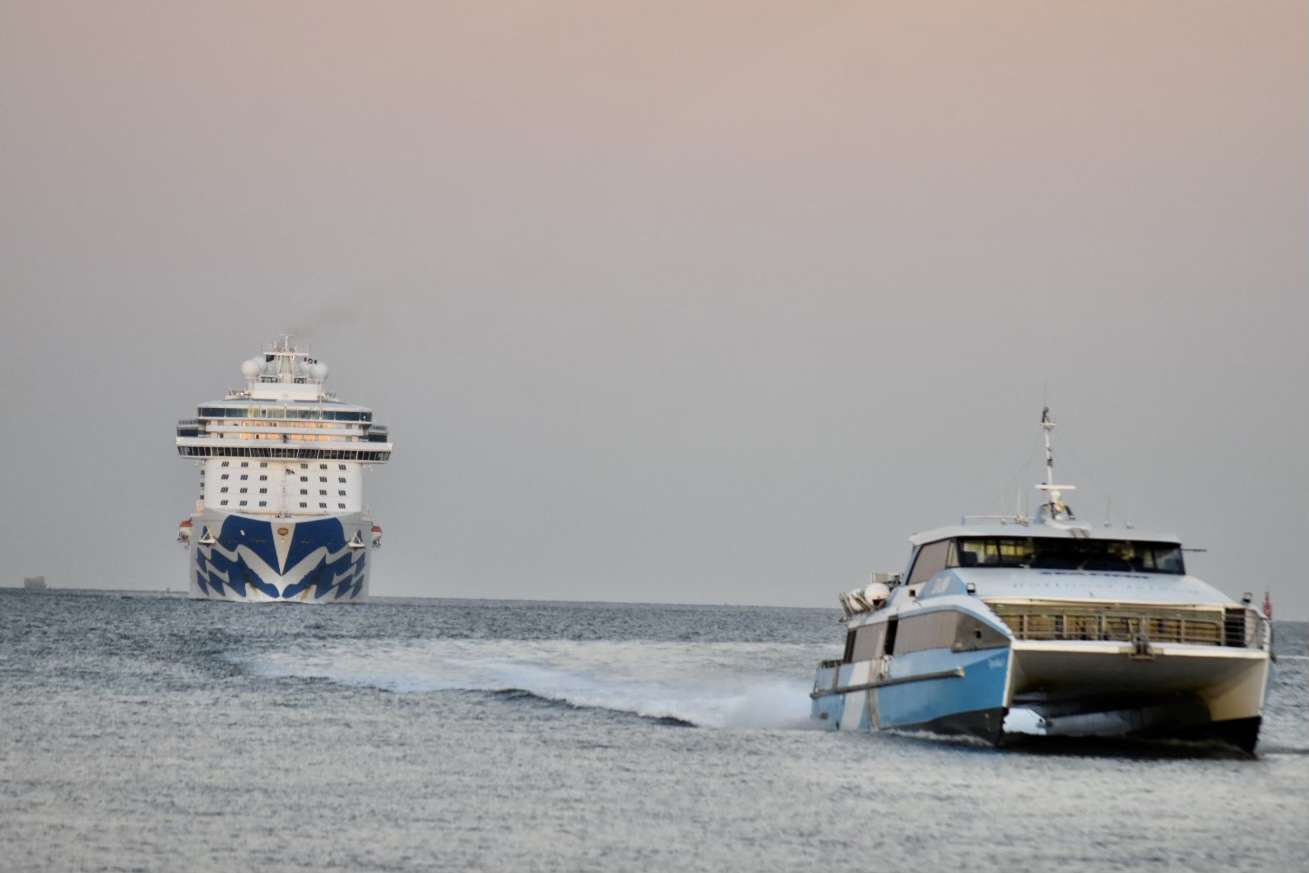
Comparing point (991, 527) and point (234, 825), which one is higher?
point (991, 527)

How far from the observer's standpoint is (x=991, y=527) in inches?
1250

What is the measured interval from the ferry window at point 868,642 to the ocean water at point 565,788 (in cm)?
139

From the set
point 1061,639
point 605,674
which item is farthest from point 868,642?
point 605,674

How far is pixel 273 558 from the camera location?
118 m

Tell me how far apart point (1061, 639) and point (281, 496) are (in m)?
102

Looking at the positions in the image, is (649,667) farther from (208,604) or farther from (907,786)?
(208,604)

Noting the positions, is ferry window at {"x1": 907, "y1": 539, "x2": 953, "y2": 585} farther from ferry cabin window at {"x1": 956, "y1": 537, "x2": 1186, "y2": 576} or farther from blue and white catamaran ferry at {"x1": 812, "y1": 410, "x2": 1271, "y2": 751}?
ferry cabin window at {"x1": 956, "y1": 537, "x2": 1186, "y2": 576}

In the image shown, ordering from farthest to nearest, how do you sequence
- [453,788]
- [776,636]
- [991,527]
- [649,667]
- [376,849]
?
[776,636] → [649,667] → [991,527] → [453,788] → [376,849]

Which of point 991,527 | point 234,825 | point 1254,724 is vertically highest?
point 991,527

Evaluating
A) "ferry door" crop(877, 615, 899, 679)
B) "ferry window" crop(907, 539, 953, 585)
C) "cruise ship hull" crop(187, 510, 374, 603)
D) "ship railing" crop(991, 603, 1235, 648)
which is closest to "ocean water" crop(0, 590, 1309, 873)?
"ferry door" crop(877, 615, 899, 679)

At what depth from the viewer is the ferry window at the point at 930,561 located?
105 feet

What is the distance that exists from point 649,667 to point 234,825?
41.3 meters

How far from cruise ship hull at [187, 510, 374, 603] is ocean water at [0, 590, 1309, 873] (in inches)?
2780

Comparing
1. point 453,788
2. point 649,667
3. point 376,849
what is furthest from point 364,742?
point 649,667
